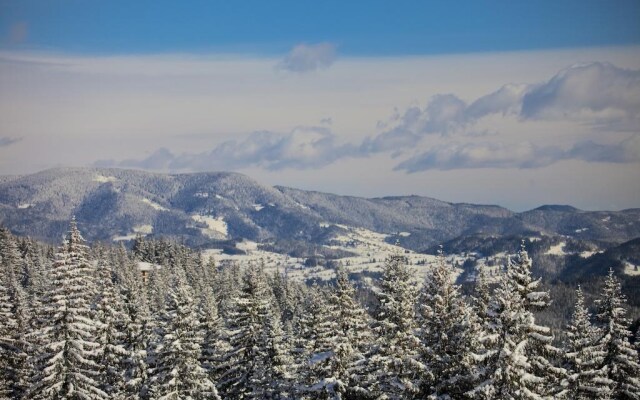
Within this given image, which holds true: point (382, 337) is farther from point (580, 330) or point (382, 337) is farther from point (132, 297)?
point (132, 297)

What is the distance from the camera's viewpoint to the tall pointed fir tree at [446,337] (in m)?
34.2

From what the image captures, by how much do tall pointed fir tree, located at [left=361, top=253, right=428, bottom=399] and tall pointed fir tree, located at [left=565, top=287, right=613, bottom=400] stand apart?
14.5 metres

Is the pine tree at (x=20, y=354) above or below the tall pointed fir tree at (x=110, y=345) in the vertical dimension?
below

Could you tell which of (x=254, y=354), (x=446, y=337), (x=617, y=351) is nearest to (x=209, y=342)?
(x=254, y=354)

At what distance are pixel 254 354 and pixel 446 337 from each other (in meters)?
18.8

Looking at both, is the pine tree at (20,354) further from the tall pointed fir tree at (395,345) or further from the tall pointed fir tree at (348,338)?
the tall pointed fir tree at (395,345)

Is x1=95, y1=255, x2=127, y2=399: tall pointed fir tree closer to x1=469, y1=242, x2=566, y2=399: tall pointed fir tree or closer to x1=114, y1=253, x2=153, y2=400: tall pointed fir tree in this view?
x1=114, y1=253, x2=153, y2=400: tall pointed fir tree

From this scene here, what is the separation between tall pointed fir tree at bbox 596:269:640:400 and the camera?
4369 cm

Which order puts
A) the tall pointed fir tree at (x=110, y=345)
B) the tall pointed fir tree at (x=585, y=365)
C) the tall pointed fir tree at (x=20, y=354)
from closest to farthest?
the tall pointed fir tree at (x=585, y=365)
the tall pointed fir tree at (x=110, y=345)
the tall pointed fir tree at (x=20, y=354)

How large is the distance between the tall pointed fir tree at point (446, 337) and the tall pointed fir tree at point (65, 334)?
23525 millimetres

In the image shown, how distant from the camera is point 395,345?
122 feet

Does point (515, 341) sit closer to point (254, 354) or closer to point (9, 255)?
point (254, 354)

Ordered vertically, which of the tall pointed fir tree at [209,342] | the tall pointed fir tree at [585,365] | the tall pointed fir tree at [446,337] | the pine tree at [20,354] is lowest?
the pine tree at [20,354]

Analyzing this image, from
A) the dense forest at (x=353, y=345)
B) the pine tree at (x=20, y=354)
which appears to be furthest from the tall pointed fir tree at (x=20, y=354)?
the dense forest at (x=353, y=345)
